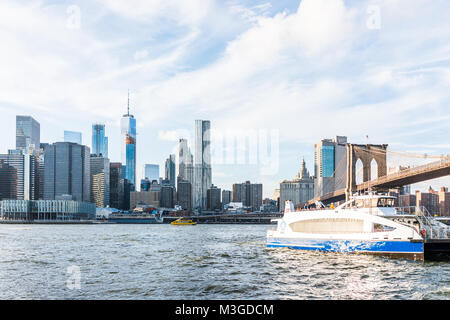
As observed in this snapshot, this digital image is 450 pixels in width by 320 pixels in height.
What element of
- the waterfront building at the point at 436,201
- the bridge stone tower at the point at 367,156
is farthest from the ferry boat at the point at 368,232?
the waterfront building at the point at 436,201

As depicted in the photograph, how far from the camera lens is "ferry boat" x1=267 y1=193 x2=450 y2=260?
2569 cm

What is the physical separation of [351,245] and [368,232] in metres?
1.45

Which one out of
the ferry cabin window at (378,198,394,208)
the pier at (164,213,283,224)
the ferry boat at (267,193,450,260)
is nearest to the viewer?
the ferry boat at (267,193,450,260)

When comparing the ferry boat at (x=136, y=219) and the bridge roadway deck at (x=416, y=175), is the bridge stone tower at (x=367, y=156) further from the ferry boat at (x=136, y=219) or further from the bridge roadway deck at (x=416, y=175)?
the ferry boat at (x=136, y=219)

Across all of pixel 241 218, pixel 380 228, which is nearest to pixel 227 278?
pixel 380 228

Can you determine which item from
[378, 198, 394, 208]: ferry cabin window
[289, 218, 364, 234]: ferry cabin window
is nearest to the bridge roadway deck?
[378, 198, 394, 208]: ferry cabin window

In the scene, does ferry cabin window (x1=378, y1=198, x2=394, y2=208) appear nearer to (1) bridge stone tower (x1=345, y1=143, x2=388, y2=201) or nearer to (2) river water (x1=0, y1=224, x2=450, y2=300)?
(2) river water (x1=0, y1=224, x2=450, y2=300)

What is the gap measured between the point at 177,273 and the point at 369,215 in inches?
518

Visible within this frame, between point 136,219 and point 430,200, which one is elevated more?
point 430,200

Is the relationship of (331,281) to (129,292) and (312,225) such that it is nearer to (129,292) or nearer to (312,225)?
(129,292)

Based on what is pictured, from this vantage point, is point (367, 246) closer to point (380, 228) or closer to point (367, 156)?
point (380, 228)

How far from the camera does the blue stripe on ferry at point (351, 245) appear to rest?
25453 millimetres

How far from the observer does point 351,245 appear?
27.6 metres
